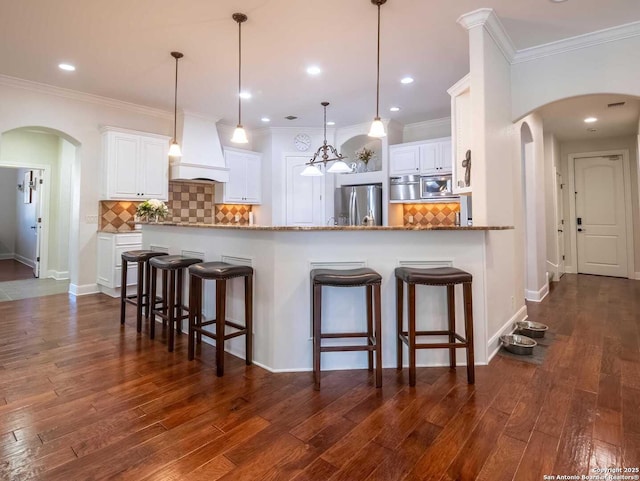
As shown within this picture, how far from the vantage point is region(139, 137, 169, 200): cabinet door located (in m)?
5.19

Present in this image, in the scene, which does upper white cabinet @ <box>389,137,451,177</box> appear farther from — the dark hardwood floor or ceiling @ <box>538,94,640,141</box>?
the dark hardwood floor

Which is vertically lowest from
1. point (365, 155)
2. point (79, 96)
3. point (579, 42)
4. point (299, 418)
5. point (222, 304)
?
point (299, 418)

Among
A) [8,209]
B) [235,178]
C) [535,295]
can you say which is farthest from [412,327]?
[8,209]

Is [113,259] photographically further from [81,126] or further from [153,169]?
[81,126]

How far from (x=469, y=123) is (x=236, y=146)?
4585 mm

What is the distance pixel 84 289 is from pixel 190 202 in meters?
2.12

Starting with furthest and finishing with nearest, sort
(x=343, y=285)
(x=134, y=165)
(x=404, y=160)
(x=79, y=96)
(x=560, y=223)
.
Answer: (x=560, y=223), (x=404, y=160), (x=134, y=165), (x=79, y=96), (x=343, y=285)

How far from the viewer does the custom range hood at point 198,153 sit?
546cm

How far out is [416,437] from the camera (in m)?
1.74

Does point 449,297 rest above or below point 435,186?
below

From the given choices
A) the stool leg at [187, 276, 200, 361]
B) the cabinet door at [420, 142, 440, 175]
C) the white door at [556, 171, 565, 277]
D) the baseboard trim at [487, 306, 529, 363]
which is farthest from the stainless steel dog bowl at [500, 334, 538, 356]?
the white door at [556, 171, 565, 277]

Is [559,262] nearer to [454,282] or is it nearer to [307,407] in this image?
[454,282]

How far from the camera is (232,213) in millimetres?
6746

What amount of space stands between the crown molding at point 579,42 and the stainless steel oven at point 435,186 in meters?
2.13
